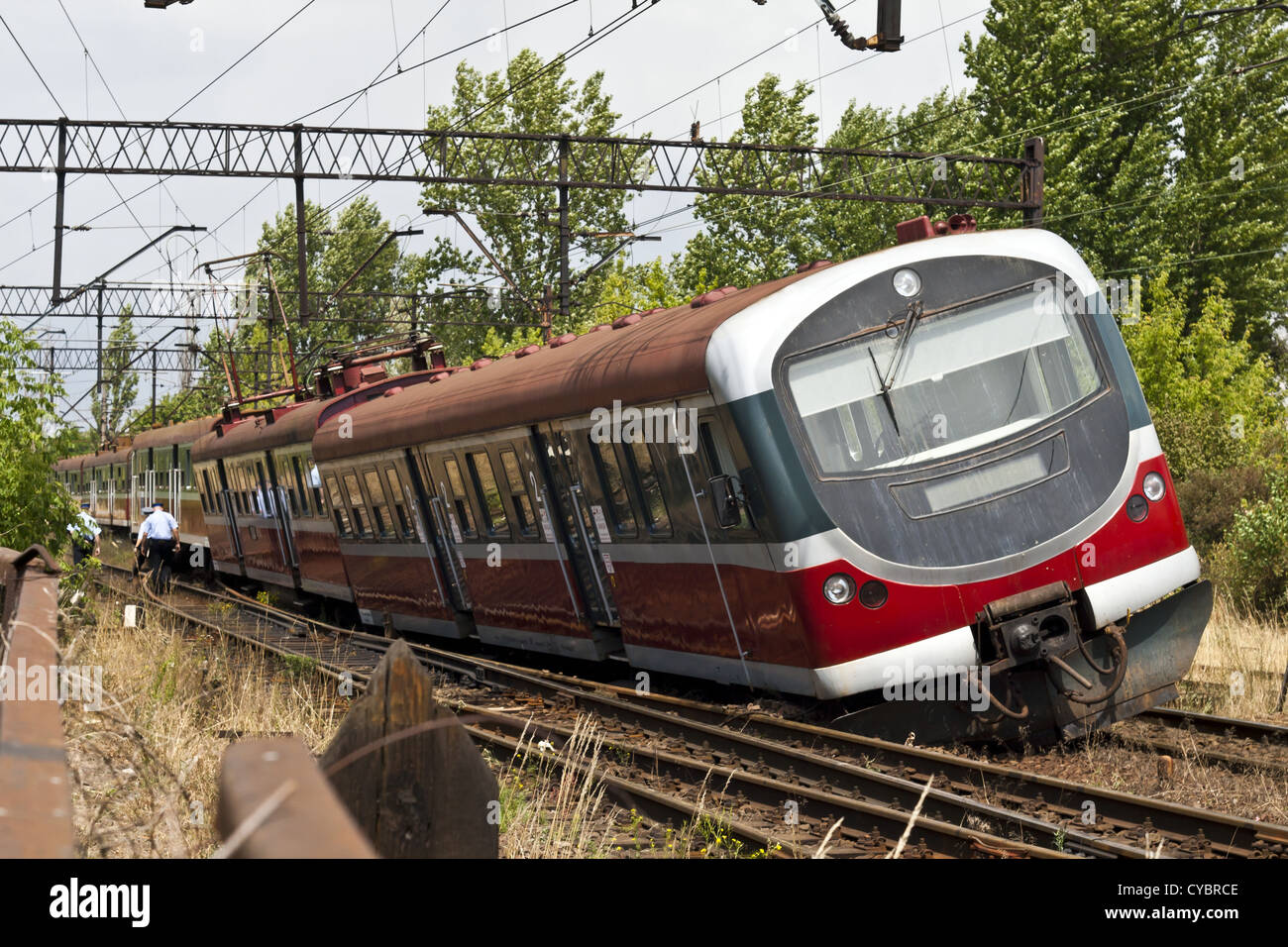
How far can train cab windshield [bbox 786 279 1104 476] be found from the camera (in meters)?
9.55

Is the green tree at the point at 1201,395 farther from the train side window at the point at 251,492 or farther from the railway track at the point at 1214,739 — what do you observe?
the train side window at the point at 251,492

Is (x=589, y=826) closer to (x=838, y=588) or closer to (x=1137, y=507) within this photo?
(x=838, y=588)

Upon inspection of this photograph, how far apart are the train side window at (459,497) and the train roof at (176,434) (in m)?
15.9

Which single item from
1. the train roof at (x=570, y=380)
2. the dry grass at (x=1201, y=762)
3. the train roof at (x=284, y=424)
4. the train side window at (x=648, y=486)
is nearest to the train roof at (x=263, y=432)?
the train roof at (x=284, y=424)

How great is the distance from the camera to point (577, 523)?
1299 cm

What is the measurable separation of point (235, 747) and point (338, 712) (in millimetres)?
9525

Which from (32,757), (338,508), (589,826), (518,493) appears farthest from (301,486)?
(32,757)

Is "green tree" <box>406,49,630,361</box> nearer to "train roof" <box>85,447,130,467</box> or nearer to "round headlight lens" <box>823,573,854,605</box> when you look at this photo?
"train roof" <box>85,447,130,467</box>

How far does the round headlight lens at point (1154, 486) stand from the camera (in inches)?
391
